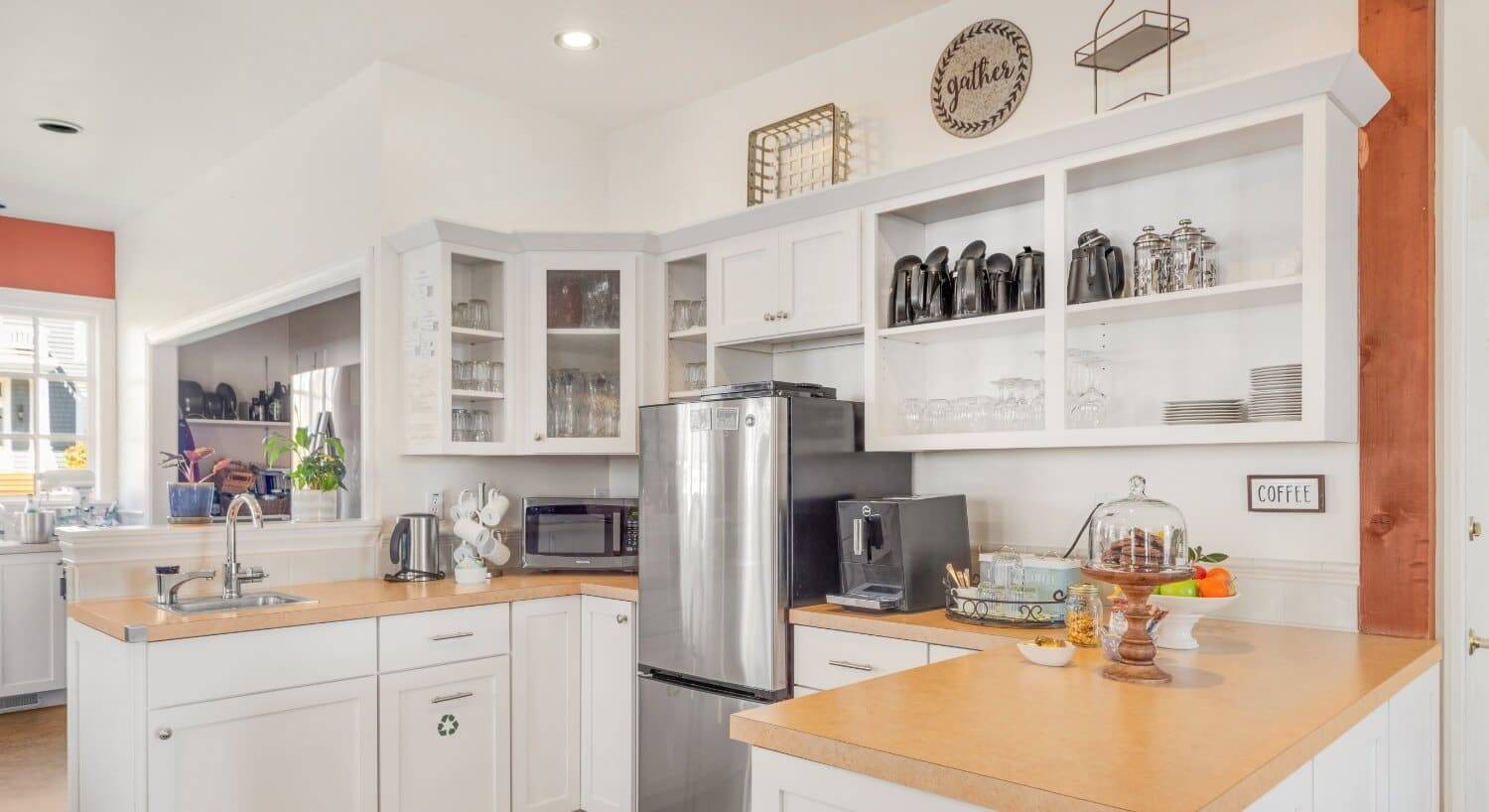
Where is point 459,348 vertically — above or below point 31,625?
above

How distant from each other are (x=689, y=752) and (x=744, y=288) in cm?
158

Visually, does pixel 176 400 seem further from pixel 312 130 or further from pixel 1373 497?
pixel 1373 497

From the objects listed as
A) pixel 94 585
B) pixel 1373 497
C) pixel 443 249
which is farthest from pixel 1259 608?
pixel 94 585

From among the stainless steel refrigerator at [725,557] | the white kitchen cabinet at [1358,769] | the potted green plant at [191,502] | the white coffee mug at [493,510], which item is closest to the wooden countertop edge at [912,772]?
the white kitchen cabinet at [1358,769]

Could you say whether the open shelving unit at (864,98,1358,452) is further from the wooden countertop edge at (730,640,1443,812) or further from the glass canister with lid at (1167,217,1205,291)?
the wooden countertop edge at (730,640,1443,812)

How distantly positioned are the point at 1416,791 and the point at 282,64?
4279mm

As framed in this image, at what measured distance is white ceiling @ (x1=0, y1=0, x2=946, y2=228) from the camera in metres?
3.40

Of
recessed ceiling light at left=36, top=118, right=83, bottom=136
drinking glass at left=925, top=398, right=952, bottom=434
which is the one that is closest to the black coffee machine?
drinking glass at left=925, top=398, right=952, bottom=434

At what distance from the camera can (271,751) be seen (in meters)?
2.76

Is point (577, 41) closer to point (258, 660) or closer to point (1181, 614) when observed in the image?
point (258, 660)

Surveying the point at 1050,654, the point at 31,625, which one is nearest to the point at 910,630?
the point at 1050,654

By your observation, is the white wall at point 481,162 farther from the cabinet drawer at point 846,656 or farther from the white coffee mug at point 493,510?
the cabinet drawer at point 846,656

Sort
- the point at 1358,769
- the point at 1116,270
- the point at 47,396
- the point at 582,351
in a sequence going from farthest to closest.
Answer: the point at 47,396, the point at 582,351, the point at 1116,270, the point at 1358,769

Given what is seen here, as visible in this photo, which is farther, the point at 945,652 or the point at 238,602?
the point at 238,602
